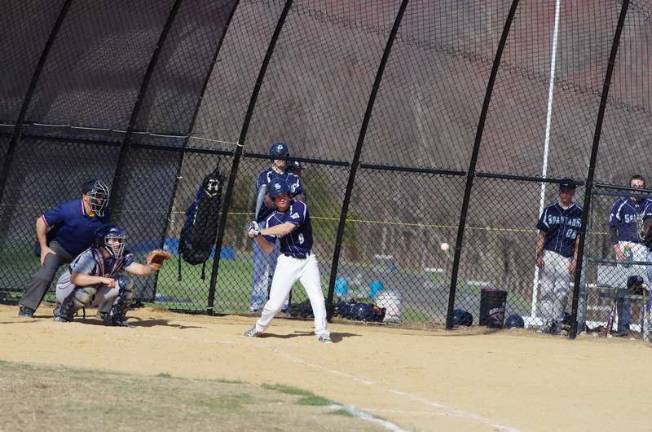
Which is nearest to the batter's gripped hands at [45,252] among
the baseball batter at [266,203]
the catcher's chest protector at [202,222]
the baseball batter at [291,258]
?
the baseball batter at [291,258]

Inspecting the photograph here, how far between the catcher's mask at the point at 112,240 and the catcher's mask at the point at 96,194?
0.26m

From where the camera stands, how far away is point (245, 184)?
17.1 meters

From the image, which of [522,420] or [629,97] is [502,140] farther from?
[522,420]

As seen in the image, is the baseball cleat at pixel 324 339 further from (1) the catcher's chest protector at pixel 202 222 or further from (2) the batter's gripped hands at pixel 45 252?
(1) the catcher's chest protector at pixel 202 222

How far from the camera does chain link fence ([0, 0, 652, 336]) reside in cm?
1389

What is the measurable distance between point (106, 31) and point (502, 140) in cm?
509

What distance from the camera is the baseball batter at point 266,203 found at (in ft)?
43.0

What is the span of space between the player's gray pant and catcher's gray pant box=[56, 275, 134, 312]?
9.06 feet

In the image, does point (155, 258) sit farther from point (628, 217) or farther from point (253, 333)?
point (628, 217)

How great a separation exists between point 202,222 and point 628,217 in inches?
207

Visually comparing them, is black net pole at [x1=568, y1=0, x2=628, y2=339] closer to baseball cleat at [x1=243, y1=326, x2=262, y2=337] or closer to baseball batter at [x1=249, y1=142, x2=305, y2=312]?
baseball batter at [x1=249, y1=142, x2=305, y2=312]

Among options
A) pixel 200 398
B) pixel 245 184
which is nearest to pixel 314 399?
pixel 200 398

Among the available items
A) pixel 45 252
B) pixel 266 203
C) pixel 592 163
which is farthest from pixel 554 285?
pixel 45 252

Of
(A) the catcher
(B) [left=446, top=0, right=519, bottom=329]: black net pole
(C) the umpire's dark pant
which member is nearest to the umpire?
(C) the umpire's dark pant
